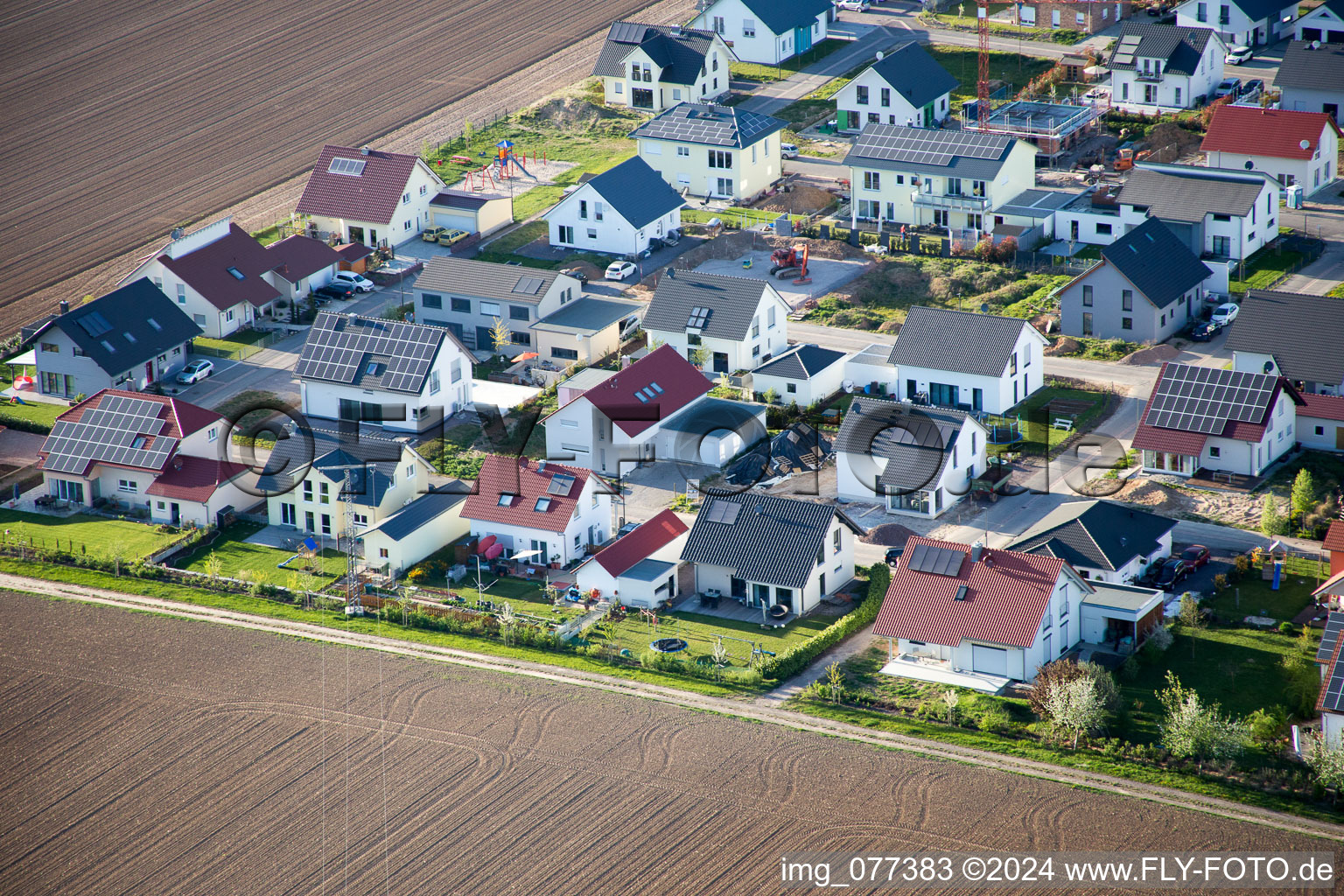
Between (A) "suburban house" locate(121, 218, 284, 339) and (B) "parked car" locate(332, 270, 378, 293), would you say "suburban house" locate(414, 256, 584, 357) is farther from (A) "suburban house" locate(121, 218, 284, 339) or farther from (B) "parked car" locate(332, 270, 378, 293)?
(A) "suburban house" locate(121, 218, 284, 339)

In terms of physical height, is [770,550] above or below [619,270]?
below

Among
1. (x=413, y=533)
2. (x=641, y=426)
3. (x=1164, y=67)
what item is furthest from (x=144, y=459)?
(x=1164, y=67)

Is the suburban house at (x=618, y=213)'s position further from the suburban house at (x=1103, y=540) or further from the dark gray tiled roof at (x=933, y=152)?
the suburban house at (x=1103, y=540)

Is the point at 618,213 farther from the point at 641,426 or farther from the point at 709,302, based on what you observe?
the point at 641,426

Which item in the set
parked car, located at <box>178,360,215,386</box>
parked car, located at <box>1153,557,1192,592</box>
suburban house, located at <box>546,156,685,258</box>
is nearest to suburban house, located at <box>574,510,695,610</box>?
parked car, located at <box>1153,557,1192,592</box>

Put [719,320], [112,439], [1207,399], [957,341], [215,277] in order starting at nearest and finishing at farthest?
[1207,399]
[112,439]
[957,341]
[719,320]
[215,277]

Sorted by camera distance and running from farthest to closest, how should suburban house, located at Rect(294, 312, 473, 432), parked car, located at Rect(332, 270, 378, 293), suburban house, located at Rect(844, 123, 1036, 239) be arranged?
suburban house, located at Rect(844, 123, 1036, 239) → parked car, located at Rect(332, 270, 378, 293) → suburban house, located at Rect(294, 312, 473, 432)

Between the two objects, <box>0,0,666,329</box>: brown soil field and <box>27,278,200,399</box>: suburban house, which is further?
<box>0,0,666,329</box>: brown soil field
